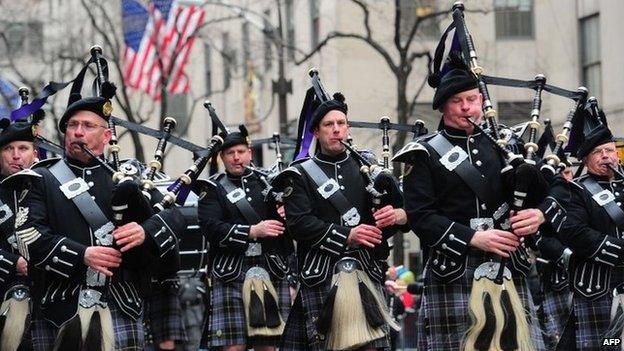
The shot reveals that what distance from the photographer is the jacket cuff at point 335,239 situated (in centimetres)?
904

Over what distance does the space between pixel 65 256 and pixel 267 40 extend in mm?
22788

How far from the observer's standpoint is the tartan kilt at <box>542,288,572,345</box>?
39.6ft

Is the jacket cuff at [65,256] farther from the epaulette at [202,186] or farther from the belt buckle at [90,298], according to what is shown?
the epaulette at [202,186]

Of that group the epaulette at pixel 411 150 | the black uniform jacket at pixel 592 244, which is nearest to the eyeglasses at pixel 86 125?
the epaulette at pixel 411 150

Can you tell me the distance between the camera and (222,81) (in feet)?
137

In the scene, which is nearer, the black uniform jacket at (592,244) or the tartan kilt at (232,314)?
the black uniform jacket at (592,244)

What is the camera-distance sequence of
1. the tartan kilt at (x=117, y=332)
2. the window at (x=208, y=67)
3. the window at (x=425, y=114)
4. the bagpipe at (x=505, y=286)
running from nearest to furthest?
the bagpipe at (x=505, y=286) < the tartan kilt at (x=117, y=332) < the window at (x=425, y=114) < the window at (x=208, y=67)

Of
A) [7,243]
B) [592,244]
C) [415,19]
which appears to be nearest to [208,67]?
[415,19]

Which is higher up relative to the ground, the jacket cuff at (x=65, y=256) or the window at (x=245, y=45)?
the window at (x=245, y=45)

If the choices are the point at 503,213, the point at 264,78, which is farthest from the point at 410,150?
the point at 264,78

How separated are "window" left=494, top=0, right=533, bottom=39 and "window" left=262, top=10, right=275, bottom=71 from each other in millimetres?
5071

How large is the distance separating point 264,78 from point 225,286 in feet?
82.8

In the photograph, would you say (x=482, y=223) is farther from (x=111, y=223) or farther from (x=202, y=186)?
(x=202, y=186)

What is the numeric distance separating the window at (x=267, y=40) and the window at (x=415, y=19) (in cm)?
275
